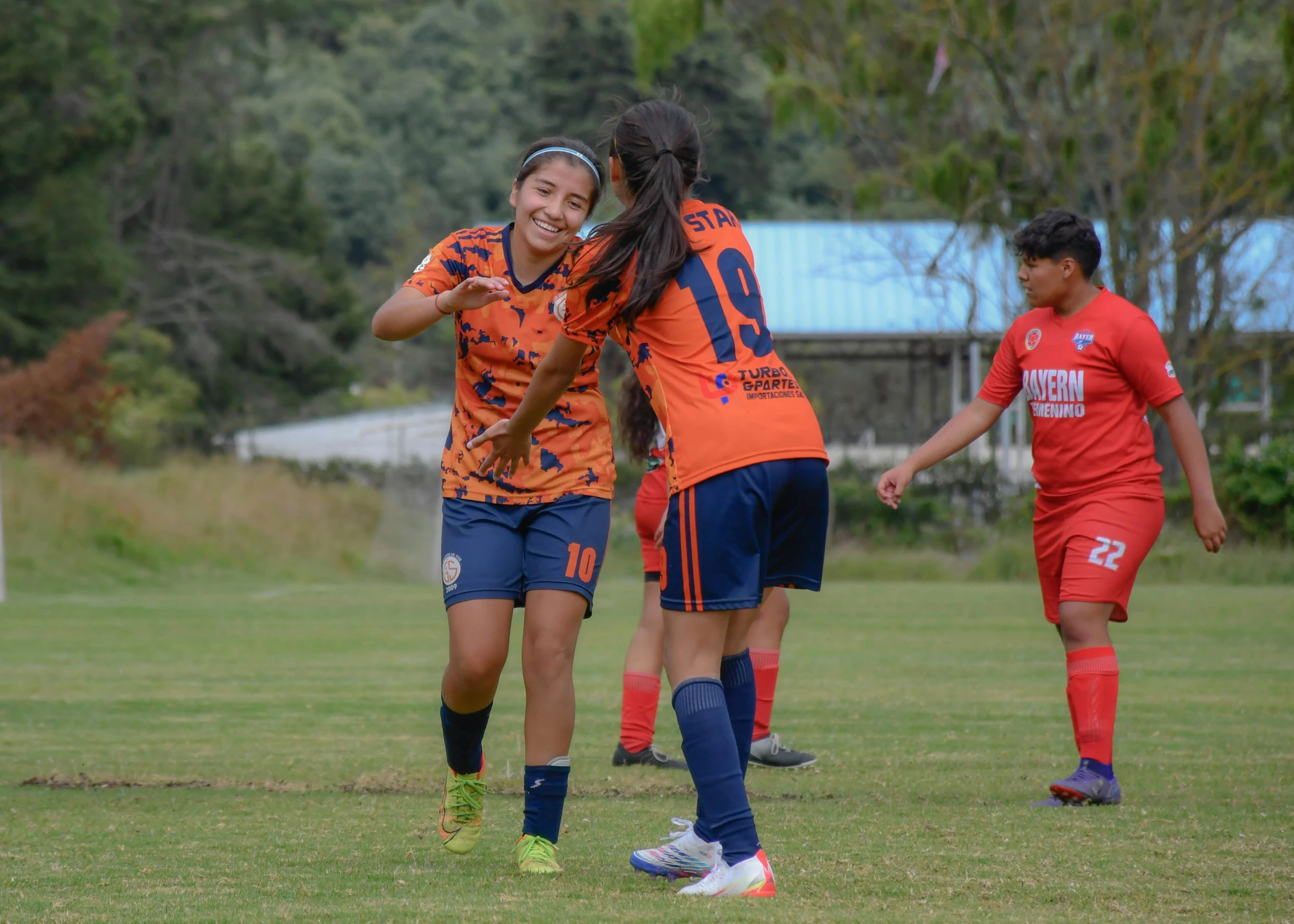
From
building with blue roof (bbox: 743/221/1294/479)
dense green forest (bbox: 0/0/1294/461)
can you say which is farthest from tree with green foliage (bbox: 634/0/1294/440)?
building with blue roof (bbox: 743/221/1294/479)

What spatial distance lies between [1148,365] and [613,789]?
8.63 feet

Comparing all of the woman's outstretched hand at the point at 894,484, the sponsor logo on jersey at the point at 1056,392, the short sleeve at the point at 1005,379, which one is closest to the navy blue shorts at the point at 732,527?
the woman's outstretched hand at the point at 894,484

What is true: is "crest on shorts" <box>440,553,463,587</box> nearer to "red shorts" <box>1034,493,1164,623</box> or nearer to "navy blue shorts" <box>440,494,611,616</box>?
"navy blue shorts" <box>440,494,611,616</box>

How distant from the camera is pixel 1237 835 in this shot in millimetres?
4797

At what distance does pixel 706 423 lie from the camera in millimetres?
3859

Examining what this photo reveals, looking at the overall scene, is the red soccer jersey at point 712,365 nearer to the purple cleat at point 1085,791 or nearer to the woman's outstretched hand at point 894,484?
the woman's outstretched hand at point 894,484

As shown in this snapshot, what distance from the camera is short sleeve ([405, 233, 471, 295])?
4555 millimetres

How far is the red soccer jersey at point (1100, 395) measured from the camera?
578 cm

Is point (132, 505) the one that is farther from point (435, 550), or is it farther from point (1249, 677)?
point (1249, 677)

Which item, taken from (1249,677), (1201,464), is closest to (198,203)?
(1249,677)

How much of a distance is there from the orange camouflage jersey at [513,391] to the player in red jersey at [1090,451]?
1.44 metres

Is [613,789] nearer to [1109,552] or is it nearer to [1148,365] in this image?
[1109,552]

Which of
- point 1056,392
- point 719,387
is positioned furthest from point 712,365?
point 1056,392

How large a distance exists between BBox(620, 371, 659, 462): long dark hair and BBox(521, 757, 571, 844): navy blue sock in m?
2.65
